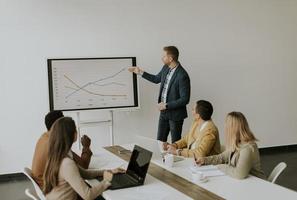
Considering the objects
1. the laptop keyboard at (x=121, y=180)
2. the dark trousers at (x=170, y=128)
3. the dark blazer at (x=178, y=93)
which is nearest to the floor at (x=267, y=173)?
the dark trousers at (x=170, y=128)

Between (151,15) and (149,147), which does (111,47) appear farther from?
(149,147)

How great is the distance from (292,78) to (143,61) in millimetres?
2666

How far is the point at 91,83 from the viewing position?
16.9ft

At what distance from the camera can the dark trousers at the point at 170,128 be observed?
5.08 m

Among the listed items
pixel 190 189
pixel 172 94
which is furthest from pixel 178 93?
pixel 190 189

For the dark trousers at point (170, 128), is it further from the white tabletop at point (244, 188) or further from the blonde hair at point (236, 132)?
the white tabletop at point (244, 188)

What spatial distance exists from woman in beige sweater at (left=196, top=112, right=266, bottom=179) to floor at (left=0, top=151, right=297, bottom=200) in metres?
2.17

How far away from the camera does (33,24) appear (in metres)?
5.28

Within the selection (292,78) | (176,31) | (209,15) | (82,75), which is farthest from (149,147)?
(292,78)

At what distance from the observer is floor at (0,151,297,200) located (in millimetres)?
4809

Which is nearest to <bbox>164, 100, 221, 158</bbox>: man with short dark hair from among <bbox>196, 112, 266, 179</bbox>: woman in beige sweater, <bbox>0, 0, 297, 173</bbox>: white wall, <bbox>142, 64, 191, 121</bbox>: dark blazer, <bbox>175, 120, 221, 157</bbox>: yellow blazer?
<bbox>175, 120, 221, 157</bbox>: yellow blazer

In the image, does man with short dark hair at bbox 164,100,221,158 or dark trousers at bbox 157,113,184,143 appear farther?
dark trousers at bbox 157,113,184,143

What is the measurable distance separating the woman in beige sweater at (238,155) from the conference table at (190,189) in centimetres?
8

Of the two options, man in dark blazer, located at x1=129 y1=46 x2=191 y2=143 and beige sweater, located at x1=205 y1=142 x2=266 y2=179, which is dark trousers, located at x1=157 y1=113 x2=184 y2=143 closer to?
man in dark blazer, located at x1=129 y1=46 x2=191 y2=143
